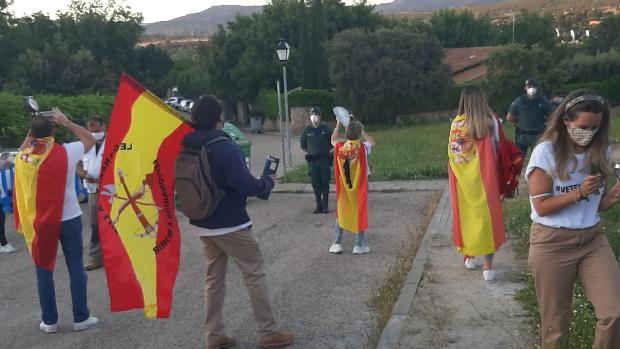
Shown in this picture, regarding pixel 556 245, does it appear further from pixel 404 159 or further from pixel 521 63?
pixel 521 63

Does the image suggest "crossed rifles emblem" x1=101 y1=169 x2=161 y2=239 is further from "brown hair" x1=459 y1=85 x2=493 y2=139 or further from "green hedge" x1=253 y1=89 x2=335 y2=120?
"green hedge" x1=253 y1=89 x2=335 y2=120

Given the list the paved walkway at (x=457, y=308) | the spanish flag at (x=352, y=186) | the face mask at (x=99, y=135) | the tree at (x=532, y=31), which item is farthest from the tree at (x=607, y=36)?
the face mask at (x=99, y=135)

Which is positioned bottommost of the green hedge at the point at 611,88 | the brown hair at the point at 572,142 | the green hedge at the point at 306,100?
the green hedge at the point at 611,88

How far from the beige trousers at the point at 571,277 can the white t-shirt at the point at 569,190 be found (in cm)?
4

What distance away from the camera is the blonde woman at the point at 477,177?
6.31m

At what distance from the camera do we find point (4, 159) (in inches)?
341

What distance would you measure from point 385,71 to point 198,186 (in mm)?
32996

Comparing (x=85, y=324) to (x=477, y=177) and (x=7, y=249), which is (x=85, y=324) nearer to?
(x=477, y=177)

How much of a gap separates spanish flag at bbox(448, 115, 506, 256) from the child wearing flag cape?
176 cm

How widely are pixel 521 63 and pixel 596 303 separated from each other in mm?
34292

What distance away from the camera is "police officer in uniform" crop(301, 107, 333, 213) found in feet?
35.4

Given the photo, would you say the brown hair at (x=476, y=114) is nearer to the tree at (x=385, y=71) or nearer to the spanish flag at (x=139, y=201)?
the spanish flag at (x=139, y=201)

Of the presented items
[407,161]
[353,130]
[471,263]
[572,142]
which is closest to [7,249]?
[353,130]

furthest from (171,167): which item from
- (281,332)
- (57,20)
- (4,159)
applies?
(57,20)
